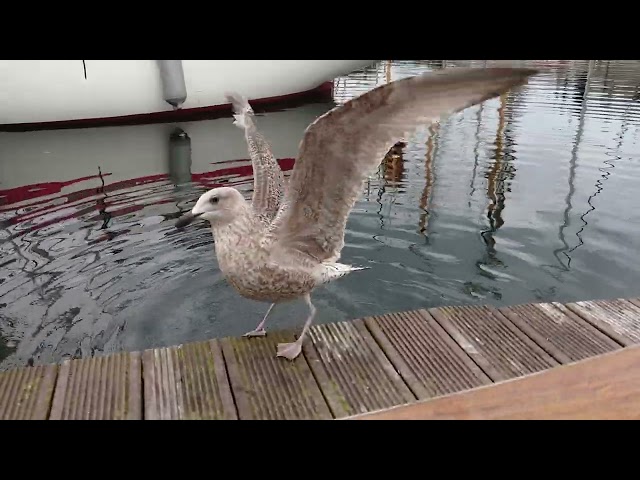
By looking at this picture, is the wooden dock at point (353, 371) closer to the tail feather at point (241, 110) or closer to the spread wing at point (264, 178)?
the spread wing at point (264, 178)

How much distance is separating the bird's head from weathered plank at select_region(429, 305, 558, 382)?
172 cm

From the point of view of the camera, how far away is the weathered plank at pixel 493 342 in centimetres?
344

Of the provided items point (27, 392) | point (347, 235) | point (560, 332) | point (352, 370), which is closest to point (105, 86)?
point (347, 235)

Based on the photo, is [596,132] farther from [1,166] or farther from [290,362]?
[1,166]

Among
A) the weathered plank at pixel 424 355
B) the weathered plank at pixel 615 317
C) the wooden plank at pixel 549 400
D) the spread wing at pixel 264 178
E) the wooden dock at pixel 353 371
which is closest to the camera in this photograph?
the wooden plank at pixel 549 400

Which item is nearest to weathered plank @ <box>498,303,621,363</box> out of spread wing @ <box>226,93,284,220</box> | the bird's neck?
spread wing @ <box>226,93,284,220</box>

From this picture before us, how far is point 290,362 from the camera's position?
3.54 metres

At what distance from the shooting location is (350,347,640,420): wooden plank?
2.97 m

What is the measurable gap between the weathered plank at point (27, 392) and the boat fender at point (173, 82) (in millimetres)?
11953

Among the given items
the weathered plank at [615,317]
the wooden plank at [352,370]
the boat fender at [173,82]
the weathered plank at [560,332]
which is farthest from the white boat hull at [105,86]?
the weathered plank at [615,317]

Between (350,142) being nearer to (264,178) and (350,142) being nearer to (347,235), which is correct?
(264,178)

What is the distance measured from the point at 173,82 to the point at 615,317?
12.7m

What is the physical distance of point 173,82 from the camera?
14211 mm

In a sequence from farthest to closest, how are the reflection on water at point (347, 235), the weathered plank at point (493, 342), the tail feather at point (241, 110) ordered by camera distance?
the reflection on water at point (347, 235)
the tail feather at point (241, 110)
the weathered plank at point (493, 342)
